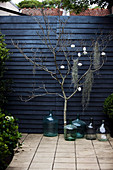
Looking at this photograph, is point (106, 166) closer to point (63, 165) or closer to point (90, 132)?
point (63, 165)

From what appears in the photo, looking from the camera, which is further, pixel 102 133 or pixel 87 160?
pixel 102 133

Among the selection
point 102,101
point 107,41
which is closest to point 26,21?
point 107,41

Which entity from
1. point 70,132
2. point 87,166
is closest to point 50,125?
point 70,132

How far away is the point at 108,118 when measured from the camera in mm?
5453

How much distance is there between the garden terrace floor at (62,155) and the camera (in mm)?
3637

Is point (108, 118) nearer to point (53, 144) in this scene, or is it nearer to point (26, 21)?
point (53, 144)

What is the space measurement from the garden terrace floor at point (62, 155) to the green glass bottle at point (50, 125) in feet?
0.63

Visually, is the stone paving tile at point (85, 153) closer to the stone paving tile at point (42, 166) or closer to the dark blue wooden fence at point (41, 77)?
the stone paving tile at point (42, 166)

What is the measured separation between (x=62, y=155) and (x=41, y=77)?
6.42 ft

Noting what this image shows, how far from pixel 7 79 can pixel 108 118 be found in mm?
2150

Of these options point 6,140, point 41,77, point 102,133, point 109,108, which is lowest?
point 102,133

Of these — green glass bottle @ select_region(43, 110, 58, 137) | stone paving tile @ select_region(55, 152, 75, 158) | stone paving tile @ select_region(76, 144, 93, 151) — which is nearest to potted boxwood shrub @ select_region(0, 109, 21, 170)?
stone paving tile @ select_region(55, 152, 75, 158)

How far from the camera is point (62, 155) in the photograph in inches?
162

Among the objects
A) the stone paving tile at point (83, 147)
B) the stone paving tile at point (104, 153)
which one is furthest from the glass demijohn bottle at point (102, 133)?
the stone paving tile at point (104, 153)
